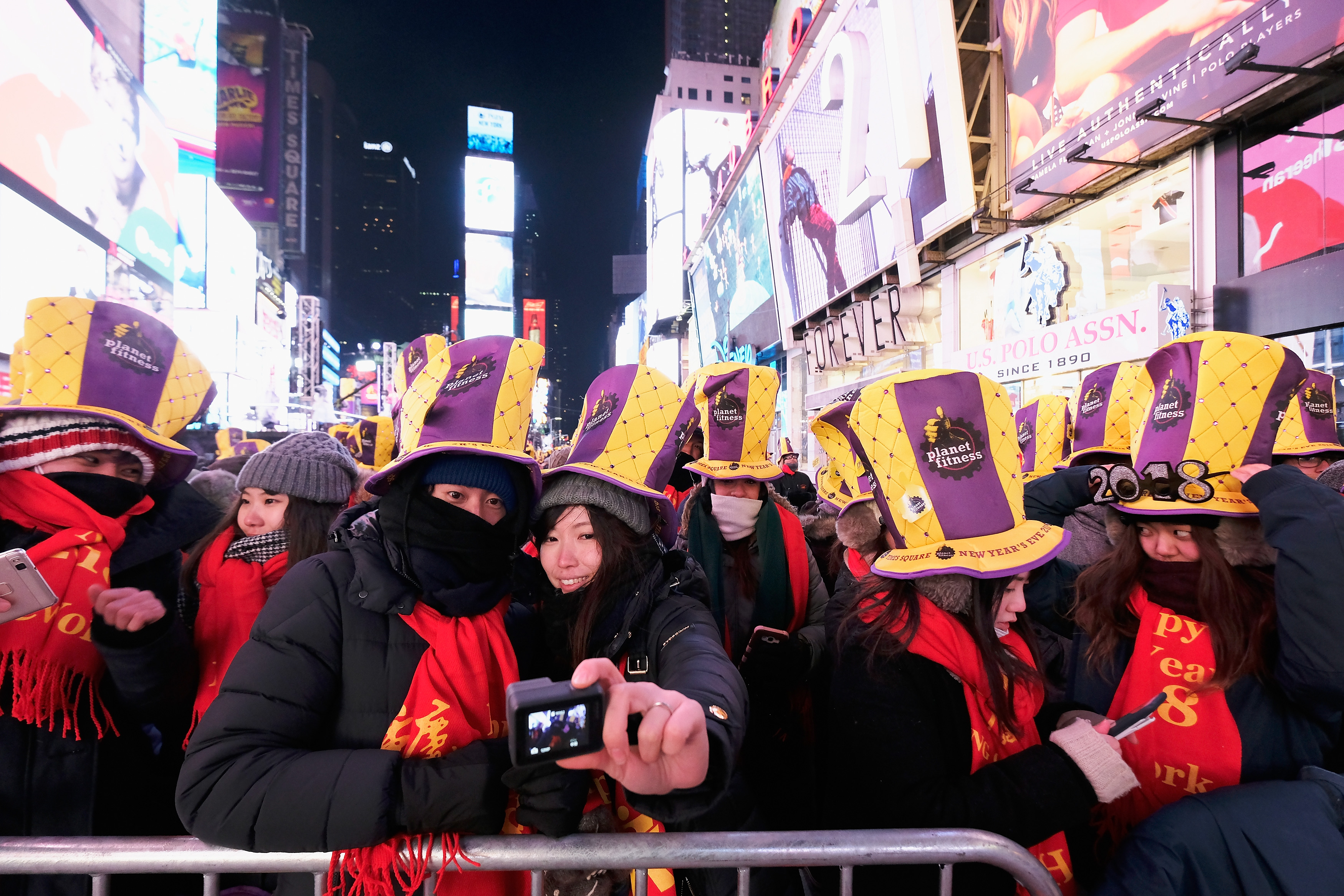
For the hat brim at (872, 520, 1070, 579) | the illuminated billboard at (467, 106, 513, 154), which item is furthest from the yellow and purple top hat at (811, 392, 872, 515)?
the illuminated billboard at (467, 106, 513, 154)

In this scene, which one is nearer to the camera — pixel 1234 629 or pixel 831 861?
pixel 831 861

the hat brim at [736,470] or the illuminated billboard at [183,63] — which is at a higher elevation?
the illuminated billboard at [183,63]

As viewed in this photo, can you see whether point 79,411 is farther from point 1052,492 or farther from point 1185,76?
point 1185,76

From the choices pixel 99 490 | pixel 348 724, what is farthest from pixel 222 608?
pixel 348 724

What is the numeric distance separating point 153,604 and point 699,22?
9536 centimetres

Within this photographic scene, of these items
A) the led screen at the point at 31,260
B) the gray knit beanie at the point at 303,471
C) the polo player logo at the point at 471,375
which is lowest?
the gray knit beanie at the point at 303,471

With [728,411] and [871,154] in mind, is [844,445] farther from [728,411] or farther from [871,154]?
[871,154]

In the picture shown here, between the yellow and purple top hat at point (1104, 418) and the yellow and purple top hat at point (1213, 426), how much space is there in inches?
57.2

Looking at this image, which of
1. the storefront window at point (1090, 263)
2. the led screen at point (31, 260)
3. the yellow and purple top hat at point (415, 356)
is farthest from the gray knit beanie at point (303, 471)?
the led screen at point (31, 260)

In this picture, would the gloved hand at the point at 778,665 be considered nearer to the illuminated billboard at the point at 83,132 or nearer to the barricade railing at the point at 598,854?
the barricade railing at the point at 598,854

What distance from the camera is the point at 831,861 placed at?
1397mm

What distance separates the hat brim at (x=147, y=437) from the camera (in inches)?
81.0

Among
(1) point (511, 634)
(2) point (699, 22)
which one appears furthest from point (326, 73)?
(1) point (511, 634)

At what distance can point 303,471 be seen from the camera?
2.80 metres
